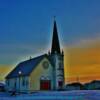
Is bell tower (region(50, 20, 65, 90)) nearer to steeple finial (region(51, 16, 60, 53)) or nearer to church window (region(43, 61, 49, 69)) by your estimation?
steeple finial (region(51, 16, 60, 53))

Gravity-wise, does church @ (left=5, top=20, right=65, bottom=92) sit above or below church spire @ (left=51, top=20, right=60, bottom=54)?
below

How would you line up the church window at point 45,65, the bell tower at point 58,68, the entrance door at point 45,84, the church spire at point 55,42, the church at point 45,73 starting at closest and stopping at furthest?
the church at point 45,73
the entrance door at point 45,84
the church window at point 45,65
the bell tower at point 58,68
the church spire at point 55,42

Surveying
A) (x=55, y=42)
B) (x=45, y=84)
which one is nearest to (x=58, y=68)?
(x=45, y=84)

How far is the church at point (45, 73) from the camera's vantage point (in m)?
59.9

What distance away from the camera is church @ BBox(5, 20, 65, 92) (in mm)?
59938

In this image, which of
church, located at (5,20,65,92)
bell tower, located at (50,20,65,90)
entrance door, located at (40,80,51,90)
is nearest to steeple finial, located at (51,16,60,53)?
church, located at (5,20,65,92)

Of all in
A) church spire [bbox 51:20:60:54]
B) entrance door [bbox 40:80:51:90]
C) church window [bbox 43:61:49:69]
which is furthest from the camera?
church spire [bbox 51:20:60:54]

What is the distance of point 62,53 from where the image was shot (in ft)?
207

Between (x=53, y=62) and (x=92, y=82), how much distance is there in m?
20.5

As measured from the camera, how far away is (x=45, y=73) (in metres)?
61.2

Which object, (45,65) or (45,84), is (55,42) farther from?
(45,84)

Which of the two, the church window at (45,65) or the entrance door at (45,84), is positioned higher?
the church window at (45,65)

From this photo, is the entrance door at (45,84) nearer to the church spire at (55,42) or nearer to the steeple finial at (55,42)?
the church spire at (55,42)

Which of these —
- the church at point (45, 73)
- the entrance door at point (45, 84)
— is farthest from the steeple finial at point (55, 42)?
the entrance door at point (45, 84)
